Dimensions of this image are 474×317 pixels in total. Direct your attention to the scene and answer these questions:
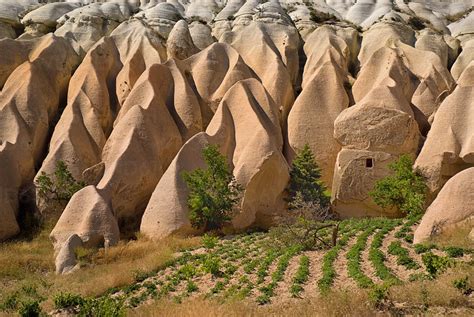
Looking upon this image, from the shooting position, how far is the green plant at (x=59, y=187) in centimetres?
2150

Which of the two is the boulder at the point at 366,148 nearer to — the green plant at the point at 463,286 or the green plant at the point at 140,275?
the green plant at the point at 140,275

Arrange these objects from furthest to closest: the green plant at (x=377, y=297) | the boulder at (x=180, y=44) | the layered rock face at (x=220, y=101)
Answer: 1. the boulder at (x=180, y=44)
2. the layered rock face at (x=220, y=101)
3. the green plant at (x=377, y=297)

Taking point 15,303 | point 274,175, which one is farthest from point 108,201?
point 15,303

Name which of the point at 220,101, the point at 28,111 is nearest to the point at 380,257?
the point at 220,101

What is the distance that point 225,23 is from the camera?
3625 centimetres

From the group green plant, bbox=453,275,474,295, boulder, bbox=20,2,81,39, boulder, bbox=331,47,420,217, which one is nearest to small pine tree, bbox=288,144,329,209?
boulder, bbox=331,47,420,217

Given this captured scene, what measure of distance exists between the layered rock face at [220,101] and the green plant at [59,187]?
1.47 ft

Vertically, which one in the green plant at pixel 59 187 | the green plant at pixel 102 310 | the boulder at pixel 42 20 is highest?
the boulder at pixel 42 20

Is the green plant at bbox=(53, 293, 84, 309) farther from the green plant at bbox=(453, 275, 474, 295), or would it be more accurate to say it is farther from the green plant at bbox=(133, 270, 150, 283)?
the green plant at bbox=(453, 275, 474, 295)

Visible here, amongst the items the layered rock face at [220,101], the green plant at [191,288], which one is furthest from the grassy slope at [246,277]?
the layered rock face at [220,101]

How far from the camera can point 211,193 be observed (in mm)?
18938

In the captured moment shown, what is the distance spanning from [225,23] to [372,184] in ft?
63.3

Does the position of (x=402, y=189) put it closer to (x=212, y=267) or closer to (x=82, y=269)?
(x=212, y=267)

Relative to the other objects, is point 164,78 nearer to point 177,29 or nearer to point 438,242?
point 177,29
